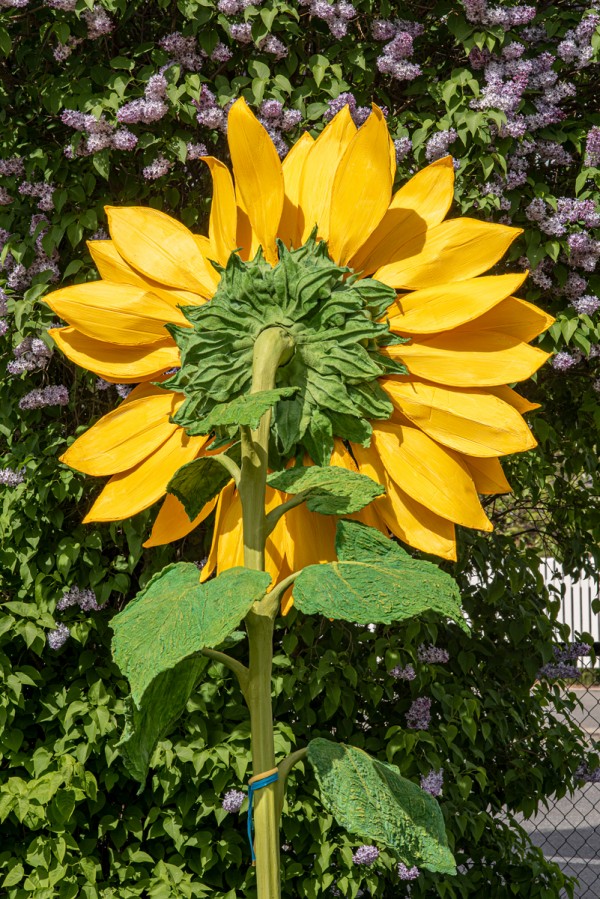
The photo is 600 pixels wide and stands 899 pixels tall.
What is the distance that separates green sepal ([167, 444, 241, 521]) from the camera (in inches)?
22.8

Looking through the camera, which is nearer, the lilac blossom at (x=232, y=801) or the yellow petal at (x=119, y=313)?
the yellow petal at (x=119, y=313)

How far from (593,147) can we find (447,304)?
1536 mm

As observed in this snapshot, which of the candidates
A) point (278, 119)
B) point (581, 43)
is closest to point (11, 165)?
point (278, 119)

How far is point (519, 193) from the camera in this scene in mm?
2096

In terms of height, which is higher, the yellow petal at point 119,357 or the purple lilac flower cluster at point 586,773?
the yellow petal at point 119,357

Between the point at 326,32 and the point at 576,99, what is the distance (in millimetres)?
560

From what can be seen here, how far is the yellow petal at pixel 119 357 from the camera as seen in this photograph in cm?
74

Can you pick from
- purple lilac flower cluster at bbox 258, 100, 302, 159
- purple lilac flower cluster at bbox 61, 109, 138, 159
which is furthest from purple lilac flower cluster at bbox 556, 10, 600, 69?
purple lilac flower cluster at bbox 61, 109, 138, 159

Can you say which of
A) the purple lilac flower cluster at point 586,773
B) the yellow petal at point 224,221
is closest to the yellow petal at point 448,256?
the yellow petal at point 224,221

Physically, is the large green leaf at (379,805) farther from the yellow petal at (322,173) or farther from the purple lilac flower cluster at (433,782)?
the purple lilac flower cluster at (433,782)

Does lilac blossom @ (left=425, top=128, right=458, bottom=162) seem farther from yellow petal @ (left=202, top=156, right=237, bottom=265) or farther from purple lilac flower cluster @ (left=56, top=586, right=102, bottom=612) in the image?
yellow petal @ (left=202, top=156, right=237, bottom=265)

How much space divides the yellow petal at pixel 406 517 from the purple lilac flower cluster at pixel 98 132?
Answer: 1.42 m

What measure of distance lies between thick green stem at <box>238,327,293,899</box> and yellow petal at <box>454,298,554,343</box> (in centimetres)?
21

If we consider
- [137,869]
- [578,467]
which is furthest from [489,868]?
[578,467]
